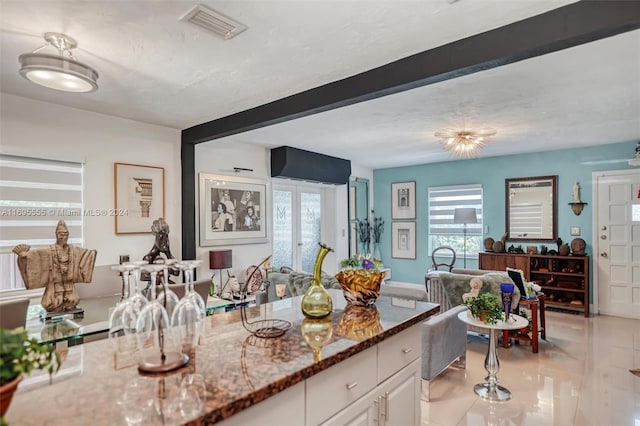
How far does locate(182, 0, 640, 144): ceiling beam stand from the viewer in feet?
5.88

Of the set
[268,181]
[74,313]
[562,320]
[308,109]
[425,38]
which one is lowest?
[562,320]

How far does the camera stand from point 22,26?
2.08m

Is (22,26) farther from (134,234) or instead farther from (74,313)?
(134,234)

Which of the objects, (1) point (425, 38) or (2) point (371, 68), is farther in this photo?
(2) point (371, 68)

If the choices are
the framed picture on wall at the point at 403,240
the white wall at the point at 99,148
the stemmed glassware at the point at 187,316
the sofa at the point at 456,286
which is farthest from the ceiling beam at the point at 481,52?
the framed picture on wall at the point at 403,240

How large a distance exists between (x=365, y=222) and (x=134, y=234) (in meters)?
4.92

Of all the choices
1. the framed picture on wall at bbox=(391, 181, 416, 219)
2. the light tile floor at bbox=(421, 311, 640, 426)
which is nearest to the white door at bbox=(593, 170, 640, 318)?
the light tile floor at bbox=(421, 311, 640, 426)

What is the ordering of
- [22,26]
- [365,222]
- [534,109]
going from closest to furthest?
[22,26]
[534,109]
[365,222]

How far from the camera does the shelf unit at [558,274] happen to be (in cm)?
551

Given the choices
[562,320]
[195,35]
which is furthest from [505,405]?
[195,35]

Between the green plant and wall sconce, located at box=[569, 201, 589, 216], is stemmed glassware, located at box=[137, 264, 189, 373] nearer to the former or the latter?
the green plant

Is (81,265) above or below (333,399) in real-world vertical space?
above

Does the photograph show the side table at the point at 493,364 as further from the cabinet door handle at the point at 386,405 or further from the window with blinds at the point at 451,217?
the window with blinds at the point at 451,217

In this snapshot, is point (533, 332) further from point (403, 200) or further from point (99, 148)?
point (99, 148)
